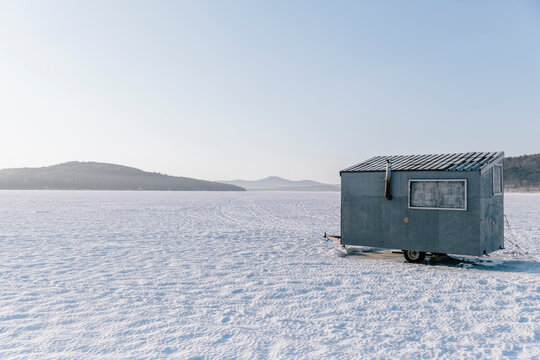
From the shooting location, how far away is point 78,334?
5.49 m

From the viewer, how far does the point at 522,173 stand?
513 feet

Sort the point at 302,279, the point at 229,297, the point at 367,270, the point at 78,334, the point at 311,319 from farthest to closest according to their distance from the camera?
the point at 367,270, the point at 302,279, the point at 229,297, the point at 311,319, the point at 78,334

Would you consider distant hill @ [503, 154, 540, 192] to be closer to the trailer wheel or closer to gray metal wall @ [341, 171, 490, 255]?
the trailer wheel

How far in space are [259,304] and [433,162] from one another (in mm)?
7197

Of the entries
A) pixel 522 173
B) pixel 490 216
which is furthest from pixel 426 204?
pixel 522 173

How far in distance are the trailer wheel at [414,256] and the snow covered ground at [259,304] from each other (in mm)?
406

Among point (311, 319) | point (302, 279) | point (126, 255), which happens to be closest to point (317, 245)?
point (302, 279)

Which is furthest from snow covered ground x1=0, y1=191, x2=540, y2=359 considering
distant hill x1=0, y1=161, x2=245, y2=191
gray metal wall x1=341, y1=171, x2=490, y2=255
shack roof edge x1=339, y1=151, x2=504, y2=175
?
distant hill x1=0, y1=161, x2=245, y2=191

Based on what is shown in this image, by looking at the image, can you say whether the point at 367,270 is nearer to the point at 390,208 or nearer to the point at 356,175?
Answer: the point at 390,208

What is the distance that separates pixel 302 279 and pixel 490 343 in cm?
432

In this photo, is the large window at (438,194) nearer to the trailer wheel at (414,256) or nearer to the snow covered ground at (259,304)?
the trailer wheel at (414,256)

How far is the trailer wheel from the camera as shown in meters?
10.8

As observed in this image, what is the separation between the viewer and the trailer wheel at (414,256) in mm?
10828

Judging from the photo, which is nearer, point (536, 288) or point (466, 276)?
point (536, 288)
